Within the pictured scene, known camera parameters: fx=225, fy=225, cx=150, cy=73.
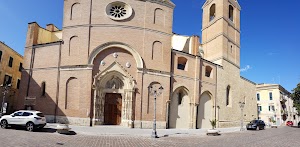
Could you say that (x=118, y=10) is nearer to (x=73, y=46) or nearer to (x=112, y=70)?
(x=73, y=46)

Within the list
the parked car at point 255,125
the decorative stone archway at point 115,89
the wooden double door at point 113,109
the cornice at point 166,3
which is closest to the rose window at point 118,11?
the cornice at point 166,3

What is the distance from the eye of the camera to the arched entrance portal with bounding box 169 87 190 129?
2445 centimetres

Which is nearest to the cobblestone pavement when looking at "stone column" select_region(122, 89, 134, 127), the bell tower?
"stone column" select_region(122, 89, 134, 127)

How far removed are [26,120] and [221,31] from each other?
26450 millimetres

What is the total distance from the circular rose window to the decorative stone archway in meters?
5.17

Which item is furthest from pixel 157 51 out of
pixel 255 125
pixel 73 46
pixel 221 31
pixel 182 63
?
pixel 255 125

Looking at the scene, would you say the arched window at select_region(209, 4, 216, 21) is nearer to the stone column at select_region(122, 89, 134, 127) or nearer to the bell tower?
the bell tower

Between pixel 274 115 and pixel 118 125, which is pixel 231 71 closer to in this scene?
pixel 118 125

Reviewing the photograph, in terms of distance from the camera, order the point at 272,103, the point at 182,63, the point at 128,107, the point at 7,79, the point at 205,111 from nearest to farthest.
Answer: the point at 128,107 < the point at 182,63 < the point at 205,111 < the point at 7,79 < the point at 272,103

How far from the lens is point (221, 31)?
31938 mm

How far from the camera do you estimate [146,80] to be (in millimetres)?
22453

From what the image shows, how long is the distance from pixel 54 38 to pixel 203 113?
69.1 ft

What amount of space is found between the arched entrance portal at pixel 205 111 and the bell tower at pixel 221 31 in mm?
6139

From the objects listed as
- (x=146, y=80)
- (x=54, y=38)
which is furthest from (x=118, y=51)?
(x=54, y=38)
